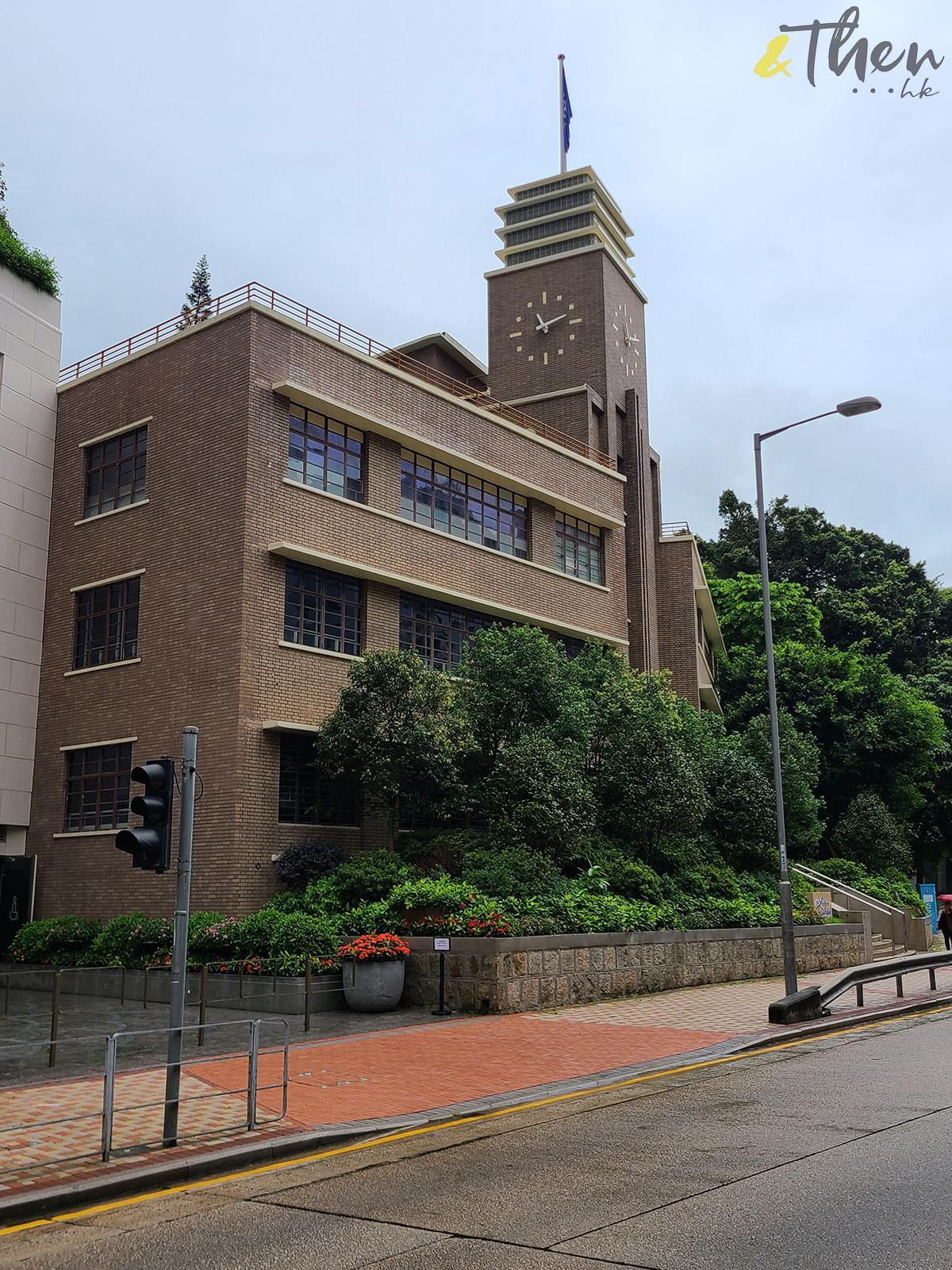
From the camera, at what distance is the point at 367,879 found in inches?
804

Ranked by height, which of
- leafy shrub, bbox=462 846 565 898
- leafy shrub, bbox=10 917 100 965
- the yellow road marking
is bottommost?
the yellow road marking

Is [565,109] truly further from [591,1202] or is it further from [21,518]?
[591,1202]

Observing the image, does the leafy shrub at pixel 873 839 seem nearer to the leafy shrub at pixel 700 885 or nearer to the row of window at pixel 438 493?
the row of window at pixel 438 493

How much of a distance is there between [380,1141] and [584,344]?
31516 mm

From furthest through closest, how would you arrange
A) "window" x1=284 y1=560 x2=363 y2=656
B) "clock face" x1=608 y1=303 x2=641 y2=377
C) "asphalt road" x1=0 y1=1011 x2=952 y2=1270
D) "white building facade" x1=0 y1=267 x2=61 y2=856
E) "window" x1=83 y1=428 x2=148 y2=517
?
"clock face" x1=608 y1=303 x2=641 y2=377 → "window" x1=83 y1=428 x2=148 y2=517 → "white building facade" x1=0 y1=267 x2=61 y2=856 → "window" x1=284 y1=560 x2=363 y2=656 → "asphalt road" x1=0 y1=1011 x2=952 y2=1270

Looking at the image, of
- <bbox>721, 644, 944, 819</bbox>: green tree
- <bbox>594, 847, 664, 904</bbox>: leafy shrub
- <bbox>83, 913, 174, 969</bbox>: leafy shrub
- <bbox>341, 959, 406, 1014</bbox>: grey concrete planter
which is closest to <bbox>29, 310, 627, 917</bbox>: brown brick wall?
<bbox>83, 913, 174, 969</bbox>: leafy shrub

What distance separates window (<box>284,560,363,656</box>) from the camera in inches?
948

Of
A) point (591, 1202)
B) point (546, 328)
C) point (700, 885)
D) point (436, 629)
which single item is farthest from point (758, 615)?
point (591, 1202)

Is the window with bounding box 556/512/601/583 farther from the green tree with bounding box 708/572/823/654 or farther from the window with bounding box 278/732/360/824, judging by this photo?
the green tree with bounding box 708/572/823/654

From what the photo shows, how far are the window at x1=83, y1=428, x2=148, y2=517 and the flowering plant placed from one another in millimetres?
12284

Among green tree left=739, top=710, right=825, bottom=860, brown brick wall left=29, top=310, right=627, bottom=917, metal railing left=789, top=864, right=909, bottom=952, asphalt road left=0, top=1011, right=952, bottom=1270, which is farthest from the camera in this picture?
green tree left=739, top=710, right=825, bottom=860

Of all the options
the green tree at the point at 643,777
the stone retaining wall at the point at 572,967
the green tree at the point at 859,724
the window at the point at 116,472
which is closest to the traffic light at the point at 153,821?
the stone retaining wall at the point at 572,967

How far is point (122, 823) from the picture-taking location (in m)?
24.1

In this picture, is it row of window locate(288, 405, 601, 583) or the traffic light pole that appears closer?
the traffic light pole
